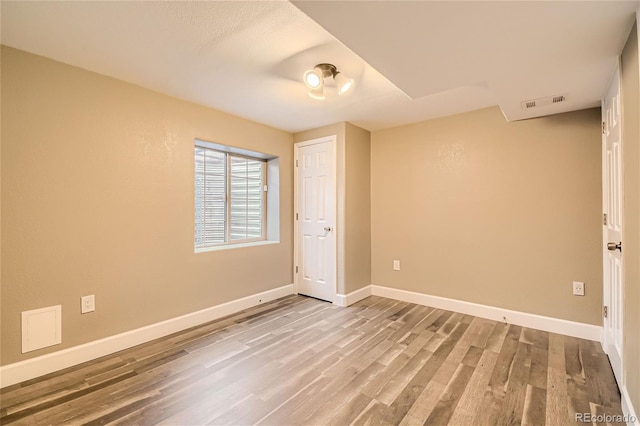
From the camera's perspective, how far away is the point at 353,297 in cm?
355

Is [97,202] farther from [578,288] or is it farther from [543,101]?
[578,288]

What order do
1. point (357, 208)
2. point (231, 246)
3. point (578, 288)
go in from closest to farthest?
point (578, 288)
point (231, 246)
point (357, 208)

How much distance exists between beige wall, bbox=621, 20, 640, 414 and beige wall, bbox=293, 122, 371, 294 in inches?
92.1

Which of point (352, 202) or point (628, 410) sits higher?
point (352, 202)

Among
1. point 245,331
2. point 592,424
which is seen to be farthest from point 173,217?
point 592,424

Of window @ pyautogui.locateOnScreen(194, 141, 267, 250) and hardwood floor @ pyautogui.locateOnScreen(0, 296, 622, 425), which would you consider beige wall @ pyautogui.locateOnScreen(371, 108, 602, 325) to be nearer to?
hardwood floor @ pyautogui.locateOnScreen(0, 296, 622, 425)

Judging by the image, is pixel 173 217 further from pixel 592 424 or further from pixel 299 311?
pixel 592 424

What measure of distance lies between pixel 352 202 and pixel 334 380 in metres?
2.11

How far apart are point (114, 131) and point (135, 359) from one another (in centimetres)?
184

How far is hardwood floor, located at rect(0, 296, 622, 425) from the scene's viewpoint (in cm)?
162

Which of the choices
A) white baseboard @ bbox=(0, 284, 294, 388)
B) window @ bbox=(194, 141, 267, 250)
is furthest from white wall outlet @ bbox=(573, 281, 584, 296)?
window @ bbox=(194, 141, 267, 250)

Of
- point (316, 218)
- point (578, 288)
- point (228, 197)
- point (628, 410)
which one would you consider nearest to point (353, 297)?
point (316, 218)

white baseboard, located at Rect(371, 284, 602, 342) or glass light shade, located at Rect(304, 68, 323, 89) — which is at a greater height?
glass light shade, located at Rect(304, 68, 323, 89)

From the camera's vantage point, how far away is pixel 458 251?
127 inches
